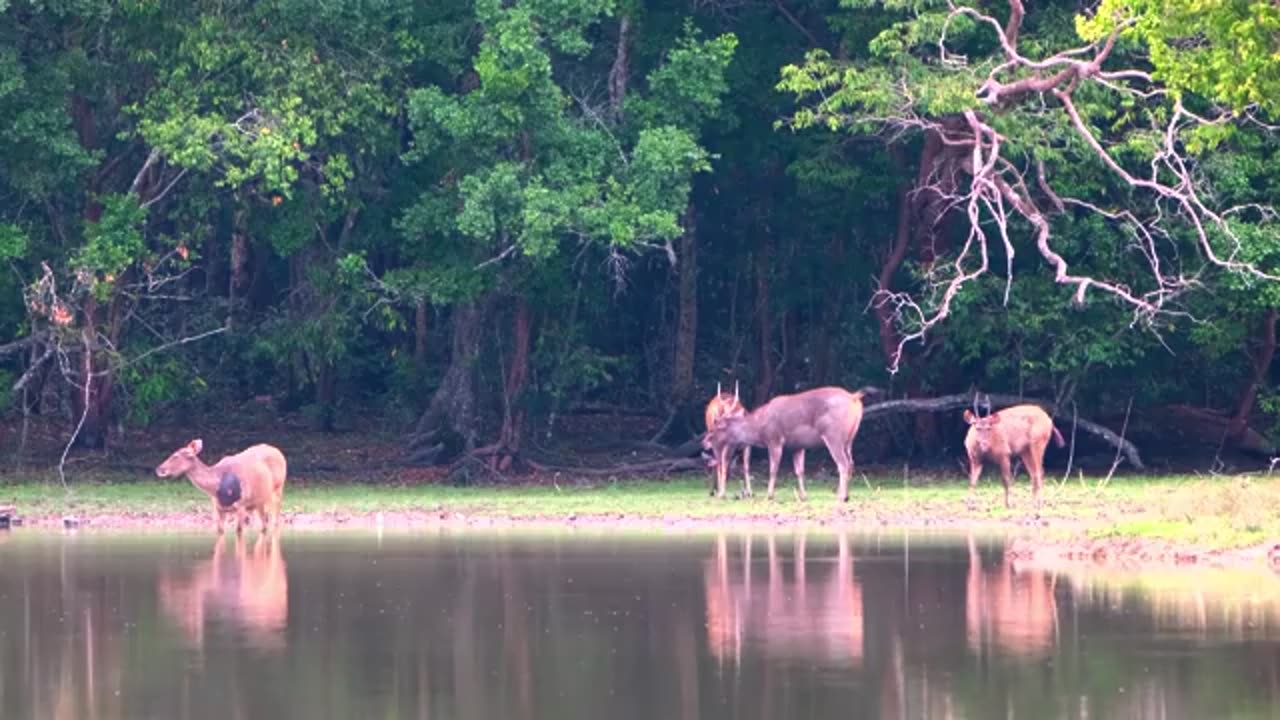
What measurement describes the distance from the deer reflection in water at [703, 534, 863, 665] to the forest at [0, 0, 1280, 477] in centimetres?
768

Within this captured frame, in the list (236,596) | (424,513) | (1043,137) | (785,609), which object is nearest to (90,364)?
(424,513)

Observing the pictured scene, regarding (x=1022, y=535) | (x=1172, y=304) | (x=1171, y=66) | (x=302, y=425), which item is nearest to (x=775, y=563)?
(x=1022, y=535)

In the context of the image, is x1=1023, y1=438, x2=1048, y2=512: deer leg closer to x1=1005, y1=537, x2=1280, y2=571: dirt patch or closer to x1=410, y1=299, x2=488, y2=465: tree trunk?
x1=1005, y1=537, x2=1280, y2=571: dirt patch

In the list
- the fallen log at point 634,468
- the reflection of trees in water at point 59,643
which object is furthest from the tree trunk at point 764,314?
the reflection of trees in water at point 59,643

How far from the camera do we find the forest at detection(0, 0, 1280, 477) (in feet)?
103

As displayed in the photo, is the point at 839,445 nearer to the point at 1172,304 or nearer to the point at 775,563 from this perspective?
the point at 1172,304

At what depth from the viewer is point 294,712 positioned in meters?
13.3

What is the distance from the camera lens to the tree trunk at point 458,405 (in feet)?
116

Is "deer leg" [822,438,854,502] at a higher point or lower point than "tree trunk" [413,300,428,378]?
lower

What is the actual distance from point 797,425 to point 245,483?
9044 mm

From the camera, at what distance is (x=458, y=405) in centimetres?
3562

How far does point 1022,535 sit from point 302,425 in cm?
1744

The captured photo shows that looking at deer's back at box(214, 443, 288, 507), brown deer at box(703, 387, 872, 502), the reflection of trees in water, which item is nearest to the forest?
brown deer at box(703, 387, 872, 502)

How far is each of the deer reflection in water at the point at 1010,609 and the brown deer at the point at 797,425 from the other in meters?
10.1
